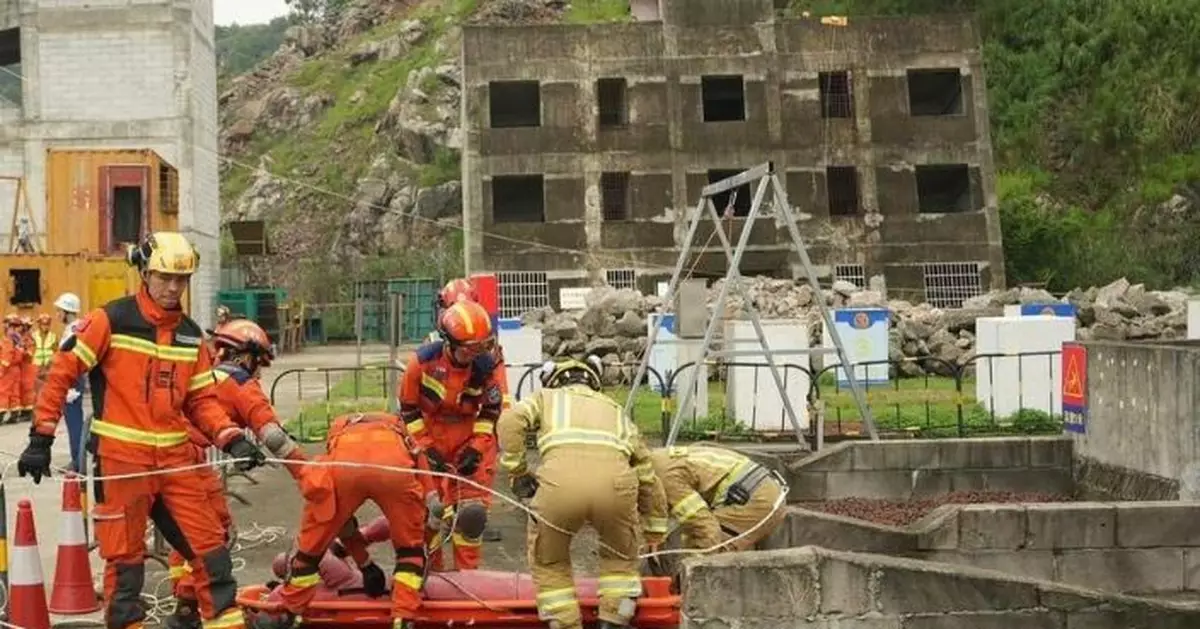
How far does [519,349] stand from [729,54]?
64.7 feet

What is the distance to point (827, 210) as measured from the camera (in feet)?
107

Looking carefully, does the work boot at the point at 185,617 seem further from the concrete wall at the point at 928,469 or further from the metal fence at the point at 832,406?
the metal fence at the point at 832,406

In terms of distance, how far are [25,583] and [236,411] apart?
4.41 ft

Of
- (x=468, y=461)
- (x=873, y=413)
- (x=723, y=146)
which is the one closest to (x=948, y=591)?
(x=468, y=461)

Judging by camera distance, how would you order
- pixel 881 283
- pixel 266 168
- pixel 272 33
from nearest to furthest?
pixel 881 283 < pixel 266 168 < pixel 272 33

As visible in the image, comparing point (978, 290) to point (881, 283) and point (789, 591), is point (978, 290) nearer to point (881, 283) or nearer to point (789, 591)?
point (881, 283)

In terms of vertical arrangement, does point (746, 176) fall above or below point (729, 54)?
below

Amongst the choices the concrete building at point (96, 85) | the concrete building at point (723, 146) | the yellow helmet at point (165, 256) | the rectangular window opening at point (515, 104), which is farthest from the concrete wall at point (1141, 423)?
the concrete building at point (96, 85)

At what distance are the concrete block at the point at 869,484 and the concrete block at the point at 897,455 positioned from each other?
2.6 inches

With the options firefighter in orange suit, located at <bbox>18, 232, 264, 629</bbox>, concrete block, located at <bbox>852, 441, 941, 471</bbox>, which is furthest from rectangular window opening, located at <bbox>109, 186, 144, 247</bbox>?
firefighter in orange suit, located at <bbox>18, 232, 264, 629</bbox>

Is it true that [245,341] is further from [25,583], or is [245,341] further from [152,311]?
[25,583]

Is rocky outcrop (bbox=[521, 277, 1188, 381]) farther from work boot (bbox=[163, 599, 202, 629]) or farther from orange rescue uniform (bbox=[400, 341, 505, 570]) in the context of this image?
work boot (bbox=[163, 599, 202, 629])

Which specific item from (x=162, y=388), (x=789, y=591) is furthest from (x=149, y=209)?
(x=789, y=591)

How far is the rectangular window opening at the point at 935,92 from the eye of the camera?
33938 mm
